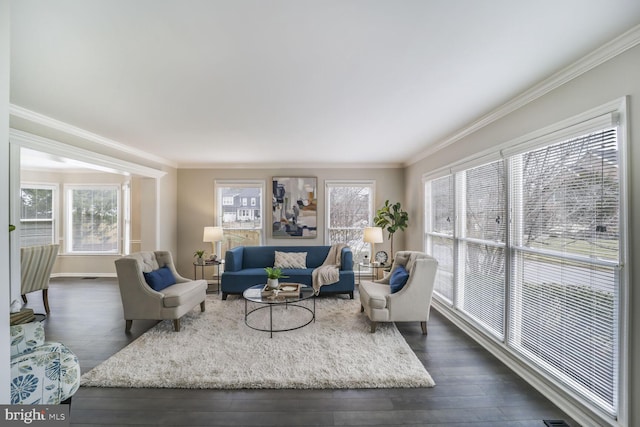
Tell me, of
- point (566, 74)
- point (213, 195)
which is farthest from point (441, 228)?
point (213, 195)

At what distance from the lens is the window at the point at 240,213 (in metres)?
5.54

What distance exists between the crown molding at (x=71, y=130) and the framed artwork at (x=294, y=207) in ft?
7.81

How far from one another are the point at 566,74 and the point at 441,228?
2.47 metres

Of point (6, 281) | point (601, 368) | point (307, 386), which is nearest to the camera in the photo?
point (6, 281)

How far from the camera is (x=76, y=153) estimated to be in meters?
3.26

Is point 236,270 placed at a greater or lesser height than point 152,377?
greater

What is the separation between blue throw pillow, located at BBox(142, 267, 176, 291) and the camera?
3.21 metres

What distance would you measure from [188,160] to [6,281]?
439 centimetres

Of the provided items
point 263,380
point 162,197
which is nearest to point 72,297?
point 162,197

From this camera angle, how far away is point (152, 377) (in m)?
2.26

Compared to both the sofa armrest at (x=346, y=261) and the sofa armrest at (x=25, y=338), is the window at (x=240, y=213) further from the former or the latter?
the sofa armrest at (x=25, y=338)

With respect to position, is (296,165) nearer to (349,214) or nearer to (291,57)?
(349,214)

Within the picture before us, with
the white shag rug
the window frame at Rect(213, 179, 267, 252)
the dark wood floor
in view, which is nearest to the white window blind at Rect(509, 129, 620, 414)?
the dark wood floor

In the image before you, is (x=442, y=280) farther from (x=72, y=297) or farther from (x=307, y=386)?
(x=72, y=297)
